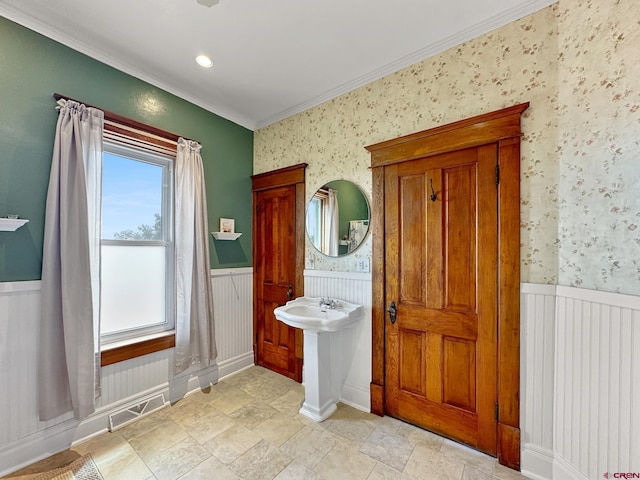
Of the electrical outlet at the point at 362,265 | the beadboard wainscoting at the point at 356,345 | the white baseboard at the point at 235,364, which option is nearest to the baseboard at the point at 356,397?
the beadboard wainscoting at the point at 356,345

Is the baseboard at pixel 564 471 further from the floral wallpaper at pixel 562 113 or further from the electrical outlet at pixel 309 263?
the electrical outlet at pixel 309 263

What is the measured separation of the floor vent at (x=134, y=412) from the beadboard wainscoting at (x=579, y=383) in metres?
2.74

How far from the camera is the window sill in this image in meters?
2.01

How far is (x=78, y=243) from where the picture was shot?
1821 mm

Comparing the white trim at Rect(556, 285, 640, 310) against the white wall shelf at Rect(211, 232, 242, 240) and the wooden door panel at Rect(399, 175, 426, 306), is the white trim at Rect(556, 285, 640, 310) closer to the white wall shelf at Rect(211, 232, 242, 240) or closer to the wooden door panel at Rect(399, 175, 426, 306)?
the wooden door panel at Rect(399, 175, 426, 306)

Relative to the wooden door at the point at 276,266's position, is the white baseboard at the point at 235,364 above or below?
below

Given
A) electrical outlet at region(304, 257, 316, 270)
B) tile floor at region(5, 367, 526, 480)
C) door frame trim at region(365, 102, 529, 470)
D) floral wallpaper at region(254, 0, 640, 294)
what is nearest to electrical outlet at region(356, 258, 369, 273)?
electrical outlet at region(304, 257, 316, 270)

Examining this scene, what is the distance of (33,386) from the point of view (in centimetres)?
172

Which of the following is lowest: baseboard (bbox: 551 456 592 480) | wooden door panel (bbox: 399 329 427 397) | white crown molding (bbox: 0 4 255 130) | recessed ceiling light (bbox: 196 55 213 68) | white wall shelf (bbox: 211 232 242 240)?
baseboard (bbox: 551 456 592 480)

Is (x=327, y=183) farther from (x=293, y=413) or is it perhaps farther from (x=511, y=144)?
(x=293, y=413)

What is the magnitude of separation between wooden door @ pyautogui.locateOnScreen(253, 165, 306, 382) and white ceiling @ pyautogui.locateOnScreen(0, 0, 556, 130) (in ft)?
3.31

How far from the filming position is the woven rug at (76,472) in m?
1.59

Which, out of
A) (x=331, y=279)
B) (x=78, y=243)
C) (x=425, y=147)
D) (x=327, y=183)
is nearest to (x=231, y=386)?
(x=331, y=279)

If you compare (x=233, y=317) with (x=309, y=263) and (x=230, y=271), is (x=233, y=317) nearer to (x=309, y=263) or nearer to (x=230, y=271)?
(x=230, y=271)
